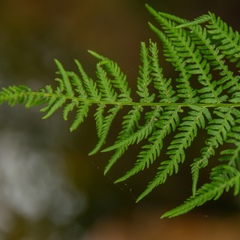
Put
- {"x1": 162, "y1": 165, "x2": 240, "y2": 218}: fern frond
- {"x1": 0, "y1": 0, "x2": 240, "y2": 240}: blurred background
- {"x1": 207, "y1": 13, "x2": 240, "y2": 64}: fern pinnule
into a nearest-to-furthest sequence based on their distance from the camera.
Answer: {"x1": 162, "y1": 165, "x2": 240, "y2": 218}: fern frond → {"x1": 207, "y1": 13, "x2": 240, "y2": 64}: fern pinnule → {"x1": 0, "y1": 0, "x2": 240, "y2": 240}: blurred background

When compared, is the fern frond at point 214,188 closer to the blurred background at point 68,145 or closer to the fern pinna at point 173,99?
the fern pinna at point 173,99

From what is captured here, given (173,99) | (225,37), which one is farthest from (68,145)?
(225,37)

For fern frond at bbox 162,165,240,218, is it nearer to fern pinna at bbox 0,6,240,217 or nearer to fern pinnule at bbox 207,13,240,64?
fern pinna at bbox 0,6,240,217

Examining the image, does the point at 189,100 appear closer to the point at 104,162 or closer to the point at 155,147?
the point at 155,147

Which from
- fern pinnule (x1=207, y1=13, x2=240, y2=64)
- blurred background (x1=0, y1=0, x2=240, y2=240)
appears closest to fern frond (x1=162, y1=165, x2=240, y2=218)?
fern pinnule (x1=207, y1=13, x2=240, y2=64)

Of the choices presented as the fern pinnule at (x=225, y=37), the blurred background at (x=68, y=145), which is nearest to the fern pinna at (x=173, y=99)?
the fern pinnule at (x=225, y=37)

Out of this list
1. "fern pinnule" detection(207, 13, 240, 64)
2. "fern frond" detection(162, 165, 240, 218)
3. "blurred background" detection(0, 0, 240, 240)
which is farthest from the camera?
"blurred background" detection(0, 0, 240, 240)

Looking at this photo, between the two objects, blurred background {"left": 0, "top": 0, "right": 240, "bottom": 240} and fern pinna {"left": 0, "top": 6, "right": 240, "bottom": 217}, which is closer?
fern pinna {"left": 0, "top": 6, "right": 240, "bottom": 217}

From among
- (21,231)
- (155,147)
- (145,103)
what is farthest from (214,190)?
(21,231)

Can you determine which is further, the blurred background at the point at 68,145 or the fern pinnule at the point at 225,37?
the blurred background at the point at 68,145
